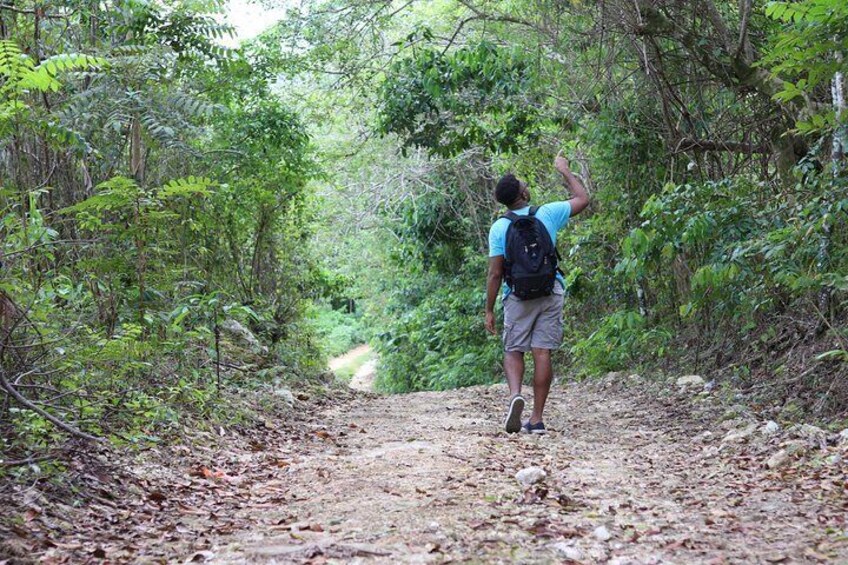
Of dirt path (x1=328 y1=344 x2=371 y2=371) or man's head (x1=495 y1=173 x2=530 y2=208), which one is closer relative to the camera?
man's head (x1=495 y1=173 x2=530 y2=208)

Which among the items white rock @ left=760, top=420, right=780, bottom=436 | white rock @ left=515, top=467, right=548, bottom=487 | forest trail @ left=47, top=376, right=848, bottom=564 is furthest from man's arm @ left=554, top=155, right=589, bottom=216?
white rock @ left=515, top=467, right=548, bottom=487

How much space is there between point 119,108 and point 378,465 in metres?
4.18

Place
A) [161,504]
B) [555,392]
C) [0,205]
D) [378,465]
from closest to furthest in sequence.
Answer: [161,504] < [378,465] < [0,205] < [555,392]

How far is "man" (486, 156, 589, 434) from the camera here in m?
6.50

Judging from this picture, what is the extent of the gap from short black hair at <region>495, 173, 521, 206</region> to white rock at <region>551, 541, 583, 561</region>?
3.55 meters

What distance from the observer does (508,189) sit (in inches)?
260

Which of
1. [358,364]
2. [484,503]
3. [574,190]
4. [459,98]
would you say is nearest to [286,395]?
[574,190]

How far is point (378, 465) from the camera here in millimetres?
5379

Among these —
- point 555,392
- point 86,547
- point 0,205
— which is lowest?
point 555,392

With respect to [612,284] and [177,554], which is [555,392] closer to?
[612,284]

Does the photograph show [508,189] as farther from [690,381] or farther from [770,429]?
[690,381]

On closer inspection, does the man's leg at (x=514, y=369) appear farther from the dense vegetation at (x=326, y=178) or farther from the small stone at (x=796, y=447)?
the small stone at (x=796, y=447)

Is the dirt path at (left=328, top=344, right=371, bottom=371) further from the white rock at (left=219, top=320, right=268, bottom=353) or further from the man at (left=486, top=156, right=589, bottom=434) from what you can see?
the man at (left=486, top=156, right=589, bottom=434)

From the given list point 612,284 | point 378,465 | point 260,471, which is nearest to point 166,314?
point 260,471
